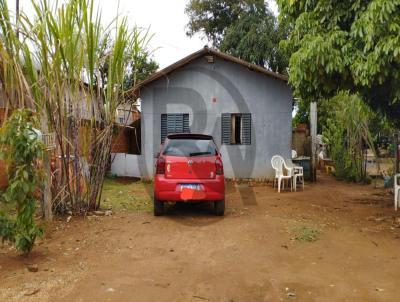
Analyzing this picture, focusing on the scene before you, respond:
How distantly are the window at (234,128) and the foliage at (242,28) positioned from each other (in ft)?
22.7

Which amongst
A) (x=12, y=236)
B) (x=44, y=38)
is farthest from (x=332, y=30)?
(x=12, y=236)

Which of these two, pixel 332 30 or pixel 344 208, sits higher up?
pixel 332 30

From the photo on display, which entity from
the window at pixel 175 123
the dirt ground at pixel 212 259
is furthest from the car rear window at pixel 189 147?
the window at pixel 175 123

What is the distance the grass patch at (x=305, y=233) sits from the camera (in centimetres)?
587

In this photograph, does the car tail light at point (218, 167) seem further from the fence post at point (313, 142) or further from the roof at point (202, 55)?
the fence post at point (313, 142)

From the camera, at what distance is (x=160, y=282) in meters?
4.10

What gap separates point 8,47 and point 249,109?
28.4 ft

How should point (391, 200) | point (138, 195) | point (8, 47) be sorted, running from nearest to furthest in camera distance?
point (8, 47), point (391, 200), point (138, 195)

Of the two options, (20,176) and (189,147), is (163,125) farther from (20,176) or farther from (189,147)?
(20,176)

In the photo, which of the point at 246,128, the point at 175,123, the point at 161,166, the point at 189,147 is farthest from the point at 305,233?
the point at 175,123

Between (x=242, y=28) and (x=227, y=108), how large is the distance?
30.0 feet

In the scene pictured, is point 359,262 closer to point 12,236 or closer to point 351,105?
point 12,236

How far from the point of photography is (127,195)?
9.99 meters

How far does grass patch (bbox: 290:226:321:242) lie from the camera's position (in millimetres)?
5871
